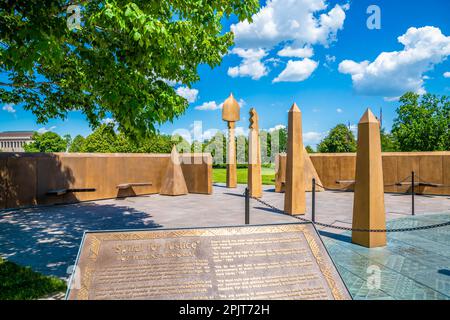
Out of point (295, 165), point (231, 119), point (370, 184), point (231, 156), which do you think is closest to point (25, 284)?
point (370, 184)

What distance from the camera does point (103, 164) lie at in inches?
589

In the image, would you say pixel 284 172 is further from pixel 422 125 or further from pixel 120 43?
pixel 422 125

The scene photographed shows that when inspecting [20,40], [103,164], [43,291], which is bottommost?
[43,291]

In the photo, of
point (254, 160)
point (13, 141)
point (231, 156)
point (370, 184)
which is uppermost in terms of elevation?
point (13, 141)

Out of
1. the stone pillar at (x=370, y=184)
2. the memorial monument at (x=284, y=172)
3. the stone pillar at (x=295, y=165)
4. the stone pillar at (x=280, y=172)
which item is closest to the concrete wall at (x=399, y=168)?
the memorial monument at (x=284, y=172)

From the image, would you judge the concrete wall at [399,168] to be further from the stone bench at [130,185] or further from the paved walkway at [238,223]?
the stone bench at [130,185]

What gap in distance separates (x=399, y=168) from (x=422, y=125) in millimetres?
24580

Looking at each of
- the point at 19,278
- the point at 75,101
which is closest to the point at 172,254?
the point at 19,278

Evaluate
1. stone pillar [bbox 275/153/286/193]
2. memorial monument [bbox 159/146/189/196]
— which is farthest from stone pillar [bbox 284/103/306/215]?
memorial monument [bbox 159/146/189/196]

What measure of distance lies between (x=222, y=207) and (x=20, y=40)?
361 inches

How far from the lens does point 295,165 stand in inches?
385

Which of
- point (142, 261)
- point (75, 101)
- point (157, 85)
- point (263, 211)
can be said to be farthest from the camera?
point (263, 211)

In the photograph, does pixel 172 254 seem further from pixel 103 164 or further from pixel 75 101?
pixel 103 164

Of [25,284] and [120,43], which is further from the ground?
[120,43]
